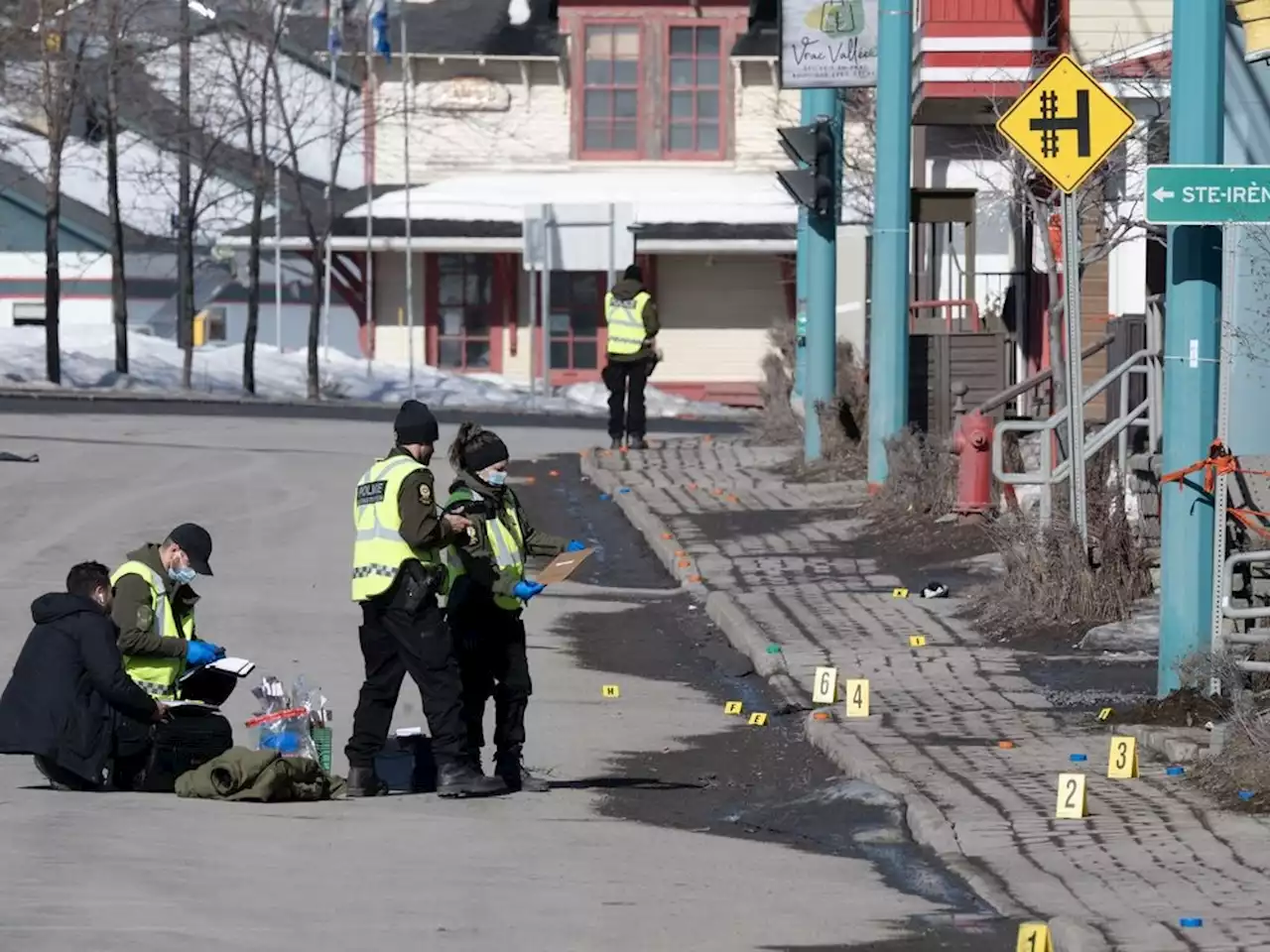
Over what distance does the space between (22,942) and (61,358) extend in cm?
3482

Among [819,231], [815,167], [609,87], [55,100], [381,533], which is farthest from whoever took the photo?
[609,87]

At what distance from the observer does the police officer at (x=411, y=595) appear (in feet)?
33.9

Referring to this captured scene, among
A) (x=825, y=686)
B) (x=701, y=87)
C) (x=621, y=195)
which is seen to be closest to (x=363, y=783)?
(x=825, y=686)

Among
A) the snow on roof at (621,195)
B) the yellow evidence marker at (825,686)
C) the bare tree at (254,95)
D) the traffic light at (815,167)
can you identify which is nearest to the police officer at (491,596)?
the yellow evidence marker at (825,686)

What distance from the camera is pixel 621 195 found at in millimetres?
43719

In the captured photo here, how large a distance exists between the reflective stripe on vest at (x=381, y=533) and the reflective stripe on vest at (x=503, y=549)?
0.19 metres

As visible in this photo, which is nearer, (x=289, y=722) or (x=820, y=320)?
(x=289, y=722)

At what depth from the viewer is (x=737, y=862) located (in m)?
9.12

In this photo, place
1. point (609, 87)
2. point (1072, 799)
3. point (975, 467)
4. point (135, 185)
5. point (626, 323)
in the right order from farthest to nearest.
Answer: point (135, 185)
point (609, 87)
point (626, 323)
point (975, 467)
point (1072, 799)

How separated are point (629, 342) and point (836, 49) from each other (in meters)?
4.57

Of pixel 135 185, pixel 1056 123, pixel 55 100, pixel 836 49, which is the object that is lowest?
pixel 1056 123

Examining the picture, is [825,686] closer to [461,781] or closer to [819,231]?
[461,781]

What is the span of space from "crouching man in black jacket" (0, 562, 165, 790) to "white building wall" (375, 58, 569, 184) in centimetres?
3485

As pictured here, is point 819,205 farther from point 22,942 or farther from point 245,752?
point 22,942
